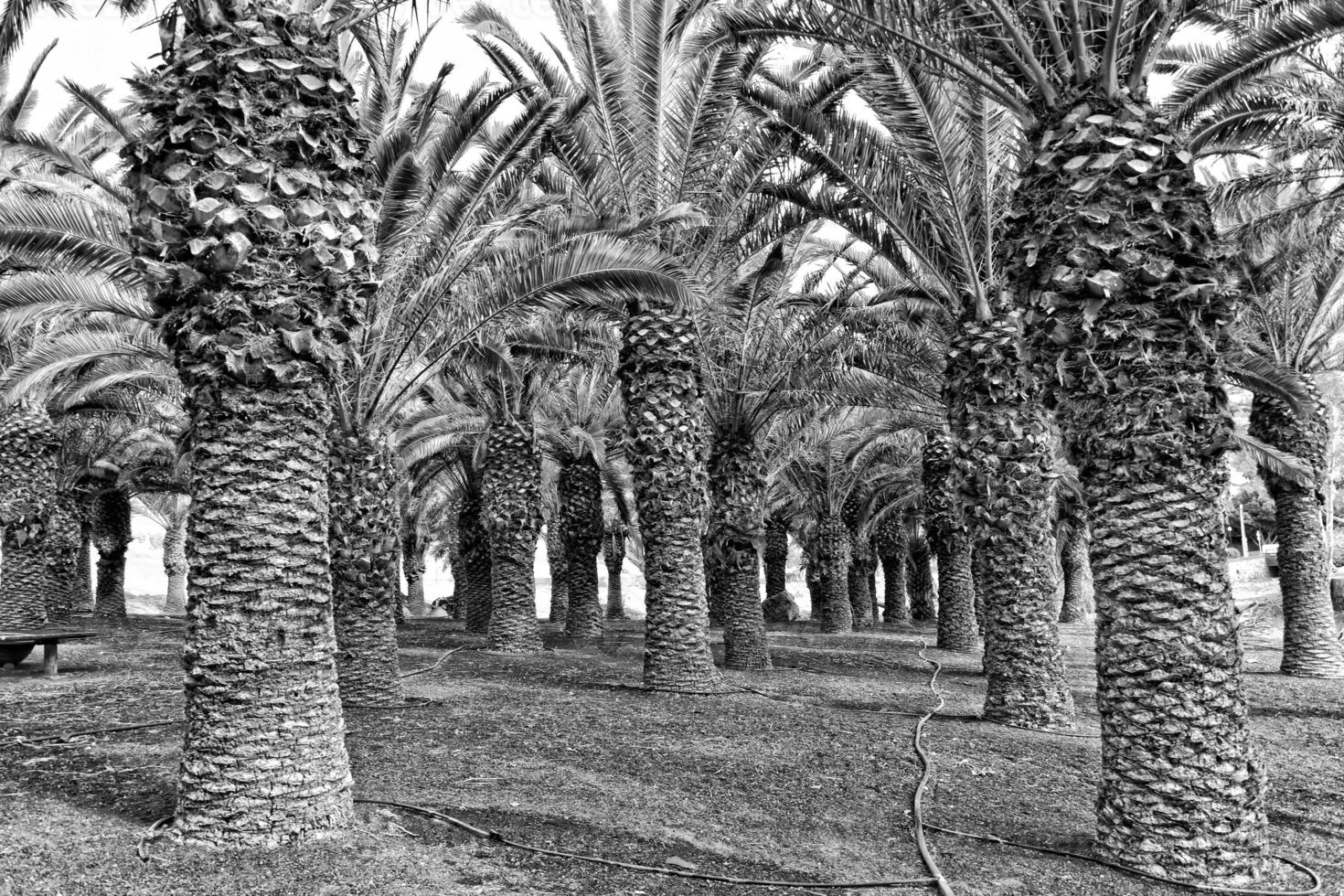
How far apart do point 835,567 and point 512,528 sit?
415 inches

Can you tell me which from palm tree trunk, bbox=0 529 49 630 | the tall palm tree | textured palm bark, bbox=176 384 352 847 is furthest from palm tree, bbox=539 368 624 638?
the tall palm tree

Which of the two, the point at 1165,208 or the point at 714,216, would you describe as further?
A: the point at 714,216

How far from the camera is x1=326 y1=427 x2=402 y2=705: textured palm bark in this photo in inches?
373

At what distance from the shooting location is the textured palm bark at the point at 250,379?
493 cm

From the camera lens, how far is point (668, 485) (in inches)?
439

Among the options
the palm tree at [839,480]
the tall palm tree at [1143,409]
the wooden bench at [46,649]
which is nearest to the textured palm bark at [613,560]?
the palm tree at [839,480]

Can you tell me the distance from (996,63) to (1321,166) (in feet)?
23.4

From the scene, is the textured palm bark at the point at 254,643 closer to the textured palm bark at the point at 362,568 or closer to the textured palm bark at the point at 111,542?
the textured palm bark at the point at 362,568

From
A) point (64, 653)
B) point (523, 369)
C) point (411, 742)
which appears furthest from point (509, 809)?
point (64, 653)

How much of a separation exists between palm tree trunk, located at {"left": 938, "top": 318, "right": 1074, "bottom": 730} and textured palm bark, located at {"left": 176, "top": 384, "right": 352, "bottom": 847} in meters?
7.13

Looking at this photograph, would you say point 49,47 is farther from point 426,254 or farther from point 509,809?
point 509,809

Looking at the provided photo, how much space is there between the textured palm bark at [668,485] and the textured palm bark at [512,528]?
438 cm

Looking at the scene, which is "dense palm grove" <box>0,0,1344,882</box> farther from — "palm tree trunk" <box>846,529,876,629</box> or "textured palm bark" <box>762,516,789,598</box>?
"palm tree trunk" <box>846,529,876,629</box>

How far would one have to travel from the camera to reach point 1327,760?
845cm
